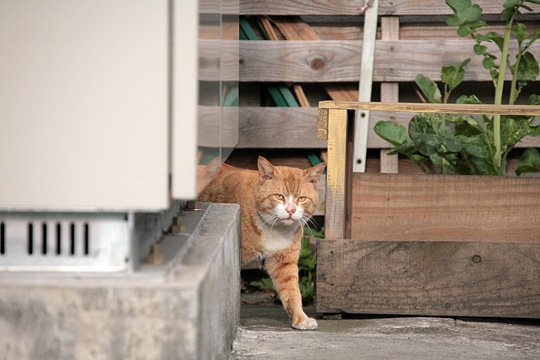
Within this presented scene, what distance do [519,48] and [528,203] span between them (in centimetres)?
85

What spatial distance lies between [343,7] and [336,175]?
131 cm

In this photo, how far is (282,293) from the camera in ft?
14.6

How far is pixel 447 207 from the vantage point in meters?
4.40

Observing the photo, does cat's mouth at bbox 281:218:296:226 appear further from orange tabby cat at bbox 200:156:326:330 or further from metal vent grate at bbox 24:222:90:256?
metal vent grate at bbox 24:222:90:256

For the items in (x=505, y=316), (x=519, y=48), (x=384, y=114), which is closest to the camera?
(x=505, y=316)

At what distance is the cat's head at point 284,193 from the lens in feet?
14.9

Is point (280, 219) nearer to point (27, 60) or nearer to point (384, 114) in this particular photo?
point (384, 114)

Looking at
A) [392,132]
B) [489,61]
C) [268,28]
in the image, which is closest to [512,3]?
[489,61]

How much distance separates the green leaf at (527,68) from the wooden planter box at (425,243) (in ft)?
2.21


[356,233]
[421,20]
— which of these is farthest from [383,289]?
[421,20]

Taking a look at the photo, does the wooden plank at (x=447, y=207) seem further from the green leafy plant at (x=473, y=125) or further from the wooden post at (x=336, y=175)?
the green leafy plant at (x=473, y=125)

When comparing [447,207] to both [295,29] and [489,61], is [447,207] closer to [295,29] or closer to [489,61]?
[489,61]

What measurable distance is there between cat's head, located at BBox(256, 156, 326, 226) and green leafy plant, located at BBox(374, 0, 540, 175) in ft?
1.49

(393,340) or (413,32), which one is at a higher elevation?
(413,32)
